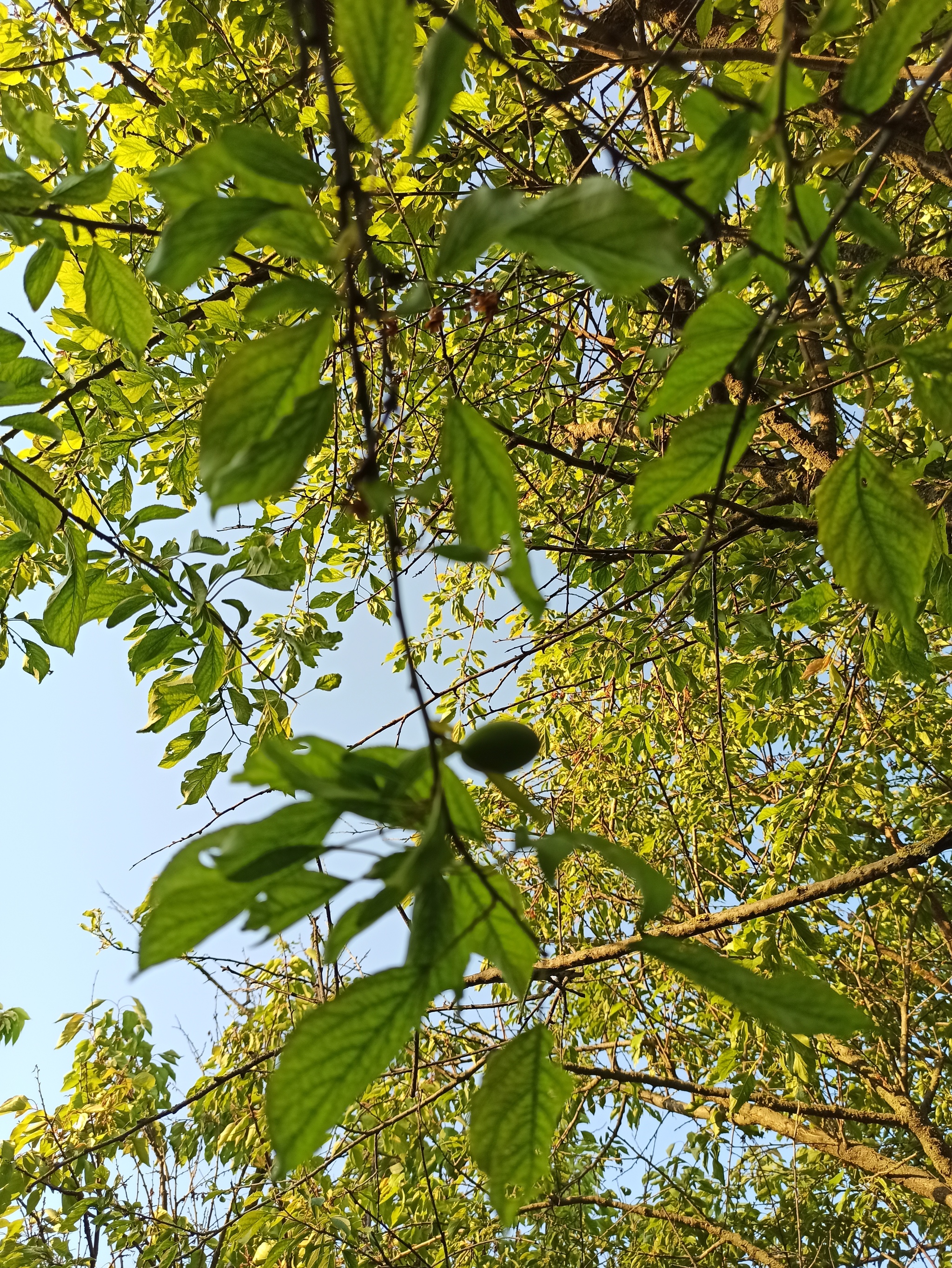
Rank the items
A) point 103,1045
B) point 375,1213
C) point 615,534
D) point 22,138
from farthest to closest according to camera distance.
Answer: point 103,1045, point 615,534, point 375,1213, point 22,138

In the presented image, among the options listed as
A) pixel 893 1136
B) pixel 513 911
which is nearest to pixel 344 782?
pixel 513 911

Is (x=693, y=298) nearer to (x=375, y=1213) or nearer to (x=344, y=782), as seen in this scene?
(x=344, y=782)

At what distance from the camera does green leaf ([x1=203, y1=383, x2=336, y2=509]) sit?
411 millimetres

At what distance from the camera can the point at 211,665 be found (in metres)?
1.21

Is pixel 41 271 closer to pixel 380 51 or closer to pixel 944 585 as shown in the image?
pixel 380 51

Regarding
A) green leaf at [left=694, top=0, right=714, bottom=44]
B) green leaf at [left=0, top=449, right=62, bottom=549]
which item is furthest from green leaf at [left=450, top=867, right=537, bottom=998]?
green leaf at [left=694, top=0, right=714, bottom=44]

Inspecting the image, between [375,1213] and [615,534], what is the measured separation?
7.80 ft

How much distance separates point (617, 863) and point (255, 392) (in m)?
0.32

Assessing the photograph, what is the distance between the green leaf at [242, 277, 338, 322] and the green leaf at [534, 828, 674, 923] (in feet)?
0.99

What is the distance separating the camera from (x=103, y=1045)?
12.3 feet

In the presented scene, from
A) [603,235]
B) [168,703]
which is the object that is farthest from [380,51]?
[168,703]

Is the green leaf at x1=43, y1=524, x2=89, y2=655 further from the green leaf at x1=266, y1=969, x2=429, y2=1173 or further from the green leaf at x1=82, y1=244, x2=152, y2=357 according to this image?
the green leaf at x1=266, y1=969, x2=429, y2=1173

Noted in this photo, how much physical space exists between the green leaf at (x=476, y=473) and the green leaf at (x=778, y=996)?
25cm

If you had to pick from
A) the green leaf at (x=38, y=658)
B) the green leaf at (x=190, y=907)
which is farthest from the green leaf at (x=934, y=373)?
the green leaf at (x=38, y=658)
